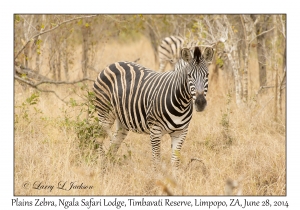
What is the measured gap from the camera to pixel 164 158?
7070 millimetres

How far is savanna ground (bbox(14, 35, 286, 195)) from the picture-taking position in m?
5.71

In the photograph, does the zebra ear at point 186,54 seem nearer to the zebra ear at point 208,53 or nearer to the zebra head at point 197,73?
the zebra head at point 197,73

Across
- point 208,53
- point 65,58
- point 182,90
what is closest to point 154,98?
point 182,90

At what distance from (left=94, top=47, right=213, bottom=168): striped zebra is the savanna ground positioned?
0.35m

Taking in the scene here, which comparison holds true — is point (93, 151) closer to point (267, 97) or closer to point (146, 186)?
point (146, 186)

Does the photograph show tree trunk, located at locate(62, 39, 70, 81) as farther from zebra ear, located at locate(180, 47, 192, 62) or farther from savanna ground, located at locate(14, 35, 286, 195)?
zebra ear, located at locate(180, 47, 192, 62)

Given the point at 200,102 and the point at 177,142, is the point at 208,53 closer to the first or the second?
the point at 200,102

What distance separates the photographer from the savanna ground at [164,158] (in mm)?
5715

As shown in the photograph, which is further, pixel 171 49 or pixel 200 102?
pixel 171 49

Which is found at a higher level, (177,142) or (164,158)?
(177,142)

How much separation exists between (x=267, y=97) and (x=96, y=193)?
18.9 ft

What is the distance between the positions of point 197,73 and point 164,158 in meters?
2.17

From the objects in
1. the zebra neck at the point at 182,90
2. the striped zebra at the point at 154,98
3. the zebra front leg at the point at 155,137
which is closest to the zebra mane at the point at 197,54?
the striped zebra at the point at 154,98

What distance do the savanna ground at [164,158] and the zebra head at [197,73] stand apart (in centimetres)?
101
